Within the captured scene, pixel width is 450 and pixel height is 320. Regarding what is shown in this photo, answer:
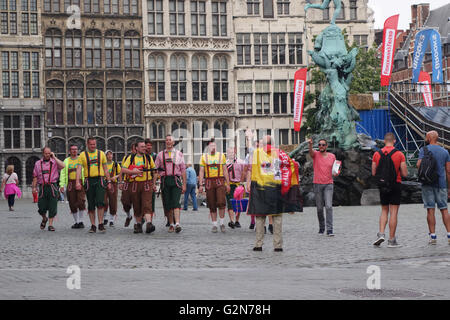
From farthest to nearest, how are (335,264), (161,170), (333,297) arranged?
(161,170), (335,264), (333,297)

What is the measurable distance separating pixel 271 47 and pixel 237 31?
8.14 feet

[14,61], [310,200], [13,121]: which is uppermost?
[14,61]

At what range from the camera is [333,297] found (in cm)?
765

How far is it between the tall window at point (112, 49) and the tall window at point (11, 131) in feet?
21.5

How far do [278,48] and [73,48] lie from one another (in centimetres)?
1338

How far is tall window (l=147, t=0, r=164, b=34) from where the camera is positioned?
56.5m

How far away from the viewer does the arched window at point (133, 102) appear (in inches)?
2199

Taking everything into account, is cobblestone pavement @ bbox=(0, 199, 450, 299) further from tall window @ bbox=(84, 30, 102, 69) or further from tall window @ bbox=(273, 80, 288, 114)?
tall window @ bbox=(273, 80, 288, 114)

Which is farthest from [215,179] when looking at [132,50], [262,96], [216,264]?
[262,96]

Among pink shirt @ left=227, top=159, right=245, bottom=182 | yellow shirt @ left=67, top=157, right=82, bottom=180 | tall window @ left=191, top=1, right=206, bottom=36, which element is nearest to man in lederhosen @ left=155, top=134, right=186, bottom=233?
pink shirt @ left=227, top=159, right=245, bottom=182

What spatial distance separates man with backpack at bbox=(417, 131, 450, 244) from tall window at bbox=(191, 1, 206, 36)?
44243mm

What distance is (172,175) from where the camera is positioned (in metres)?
17.0
